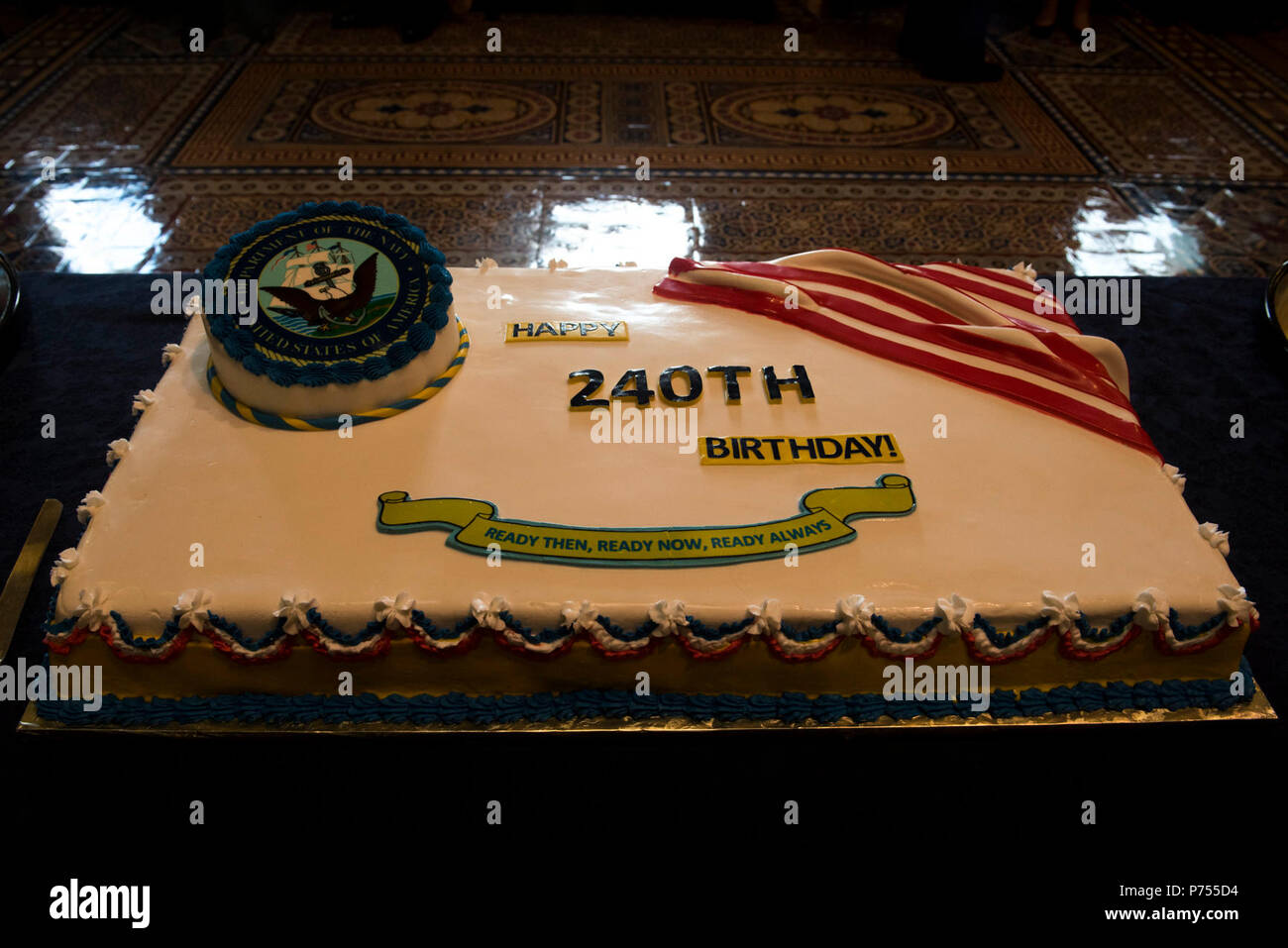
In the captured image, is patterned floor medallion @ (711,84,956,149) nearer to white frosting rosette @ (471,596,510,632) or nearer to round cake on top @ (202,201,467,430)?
round cake on top @ (202,201,467,430)

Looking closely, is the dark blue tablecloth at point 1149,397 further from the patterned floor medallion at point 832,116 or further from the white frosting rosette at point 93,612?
the patterned floor medallion at point 832,116

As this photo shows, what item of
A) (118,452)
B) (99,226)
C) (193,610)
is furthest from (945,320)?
(99,226)

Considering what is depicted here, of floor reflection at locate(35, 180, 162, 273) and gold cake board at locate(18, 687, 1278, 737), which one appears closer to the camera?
gold cake board at locate(18, 687, 1278, 737)

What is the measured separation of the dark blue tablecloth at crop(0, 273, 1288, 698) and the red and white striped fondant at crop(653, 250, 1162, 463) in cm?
83

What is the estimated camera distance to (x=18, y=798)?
2154mm

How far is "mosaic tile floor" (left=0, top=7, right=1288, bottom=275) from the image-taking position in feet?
15.2

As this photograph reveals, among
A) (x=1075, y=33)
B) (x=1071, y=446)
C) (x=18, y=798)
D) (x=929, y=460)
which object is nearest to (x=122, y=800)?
(x=18, y=798)

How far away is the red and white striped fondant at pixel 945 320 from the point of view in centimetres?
231

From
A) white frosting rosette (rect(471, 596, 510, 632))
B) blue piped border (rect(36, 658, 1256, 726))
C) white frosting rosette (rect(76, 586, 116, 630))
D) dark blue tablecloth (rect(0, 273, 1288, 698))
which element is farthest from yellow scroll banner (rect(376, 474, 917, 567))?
dark blue tablecloth (rect(0, 273, 1288, 698))

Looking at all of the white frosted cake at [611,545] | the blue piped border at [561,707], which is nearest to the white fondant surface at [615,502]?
the white frosted cake at [611,545]

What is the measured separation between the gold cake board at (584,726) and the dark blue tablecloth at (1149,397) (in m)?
0.72

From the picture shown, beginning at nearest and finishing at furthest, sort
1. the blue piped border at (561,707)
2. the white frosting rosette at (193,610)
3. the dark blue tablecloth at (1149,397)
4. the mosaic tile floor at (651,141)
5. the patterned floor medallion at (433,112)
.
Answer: the white frosting rosette at (193,610), the blue piped border at (561,707), the dark blue tablecloth at (1149,397), the mosaic tile floor at (651,141), the patterned floor medallion at (433,112)
